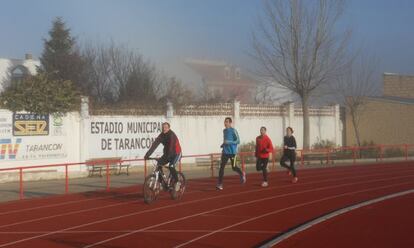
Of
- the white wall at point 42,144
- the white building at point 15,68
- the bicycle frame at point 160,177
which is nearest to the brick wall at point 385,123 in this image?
the white wall at point 42,144

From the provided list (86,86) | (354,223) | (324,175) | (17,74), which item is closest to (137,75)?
(86,86)

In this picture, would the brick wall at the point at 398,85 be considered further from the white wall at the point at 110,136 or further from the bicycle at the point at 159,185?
the bicycle at the point at 159,185

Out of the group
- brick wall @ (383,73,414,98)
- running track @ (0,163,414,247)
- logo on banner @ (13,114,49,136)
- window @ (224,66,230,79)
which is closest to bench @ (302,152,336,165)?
running track @ (0,163,414,247)

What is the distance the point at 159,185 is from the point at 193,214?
8.40ft

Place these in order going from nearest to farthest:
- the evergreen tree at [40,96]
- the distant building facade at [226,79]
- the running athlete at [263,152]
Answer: the running athlete at [263,152]
the evergreen tree at [40,96]
the distant building facade at [226,79]

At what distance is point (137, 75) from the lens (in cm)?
4841

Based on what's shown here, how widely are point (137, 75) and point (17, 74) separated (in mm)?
8787

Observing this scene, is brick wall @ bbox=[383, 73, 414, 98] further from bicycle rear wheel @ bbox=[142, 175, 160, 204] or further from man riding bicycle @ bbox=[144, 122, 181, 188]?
bicycle rear wheel @ bbox=[142, 175, 160, 204]

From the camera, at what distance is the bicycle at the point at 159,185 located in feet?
49.9

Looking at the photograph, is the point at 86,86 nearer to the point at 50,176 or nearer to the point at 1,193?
the point at 50,176

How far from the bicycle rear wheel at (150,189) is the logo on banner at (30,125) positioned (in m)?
10.7

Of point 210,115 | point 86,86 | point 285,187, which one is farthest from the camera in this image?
point 86,86

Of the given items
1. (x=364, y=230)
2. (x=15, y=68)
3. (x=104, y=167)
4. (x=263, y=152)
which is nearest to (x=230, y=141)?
(x=263, y=152)

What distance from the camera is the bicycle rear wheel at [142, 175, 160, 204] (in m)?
15.2
